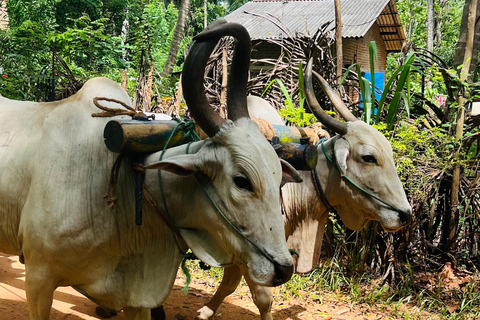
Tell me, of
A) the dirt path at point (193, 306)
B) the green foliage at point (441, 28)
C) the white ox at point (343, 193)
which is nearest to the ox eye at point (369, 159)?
the white ox at point (343, 193)

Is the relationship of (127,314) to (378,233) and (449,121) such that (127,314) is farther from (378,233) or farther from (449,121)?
(449,121)

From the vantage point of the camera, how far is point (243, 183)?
1.97 metres

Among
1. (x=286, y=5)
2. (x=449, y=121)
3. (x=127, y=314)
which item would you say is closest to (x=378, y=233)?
(x=449, y=121)

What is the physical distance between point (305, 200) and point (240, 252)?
1.50 m

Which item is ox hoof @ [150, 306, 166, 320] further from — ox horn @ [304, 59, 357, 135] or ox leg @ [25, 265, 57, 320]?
ox horn @ [304, 59, 357, 135]

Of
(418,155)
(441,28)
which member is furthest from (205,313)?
(441,28)

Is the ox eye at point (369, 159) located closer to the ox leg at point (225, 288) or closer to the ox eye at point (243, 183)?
the ox leg at point (225, 288)

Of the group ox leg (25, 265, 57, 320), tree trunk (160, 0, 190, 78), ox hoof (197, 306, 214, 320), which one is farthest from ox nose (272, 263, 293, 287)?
tree trunk (160, 0, 190, 78)

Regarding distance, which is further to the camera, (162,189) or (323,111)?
(323,111)

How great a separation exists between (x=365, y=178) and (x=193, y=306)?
6.54 ft

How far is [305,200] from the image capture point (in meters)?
3.41

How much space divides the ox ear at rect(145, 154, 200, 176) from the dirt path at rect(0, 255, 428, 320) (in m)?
2.27

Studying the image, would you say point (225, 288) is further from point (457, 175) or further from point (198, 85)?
point (457, 175)

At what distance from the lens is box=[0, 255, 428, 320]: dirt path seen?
3.84 meters
